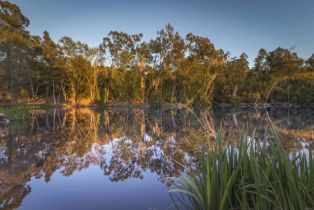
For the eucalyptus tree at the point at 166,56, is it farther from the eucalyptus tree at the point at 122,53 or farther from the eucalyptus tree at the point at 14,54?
the eucalyptus tree at the point at 14,54

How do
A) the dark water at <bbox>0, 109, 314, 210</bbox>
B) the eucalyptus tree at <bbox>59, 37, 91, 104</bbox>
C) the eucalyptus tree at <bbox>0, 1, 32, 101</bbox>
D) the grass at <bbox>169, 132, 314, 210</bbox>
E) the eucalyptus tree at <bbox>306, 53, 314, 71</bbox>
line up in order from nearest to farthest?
the grass at <bbox>169, 132, 314, 210</bbox>
the dark water at <bbox>0, 109, 314, 210</bbox>
the eucalyptus tree at <bbox>0, 1, 32, 101</bbox>
the eucalyptus tree at <bbox>59, 37, 91, 104</bbox>
the eucalyptus tree at <bbox>306, 53, 314, 71</bbox>

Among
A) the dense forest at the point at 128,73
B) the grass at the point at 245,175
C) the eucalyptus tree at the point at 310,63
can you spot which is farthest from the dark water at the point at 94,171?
the eucalyptus tree at the point at 310,63

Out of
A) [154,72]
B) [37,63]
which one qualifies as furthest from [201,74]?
[37,63]

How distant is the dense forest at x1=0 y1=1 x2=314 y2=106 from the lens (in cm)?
4225

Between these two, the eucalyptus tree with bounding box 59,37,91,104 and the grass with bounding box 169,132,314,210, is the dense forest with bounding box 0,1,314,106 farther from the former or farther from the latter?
the grass with bounding box 169,132,314,210

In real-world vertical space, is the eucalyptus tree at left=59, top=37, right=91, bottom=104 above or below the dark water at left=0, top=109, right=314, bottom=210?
above

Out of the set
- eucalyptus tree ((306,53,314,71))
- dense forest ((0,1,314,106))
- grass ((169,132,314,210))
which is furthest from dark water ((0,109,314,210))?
eucalyptus tree ((306,53,314,71))

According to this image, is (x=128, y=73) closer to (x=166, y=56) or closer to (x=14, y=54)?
(x=166, y=56)

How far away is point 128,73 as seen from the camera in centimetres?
4584

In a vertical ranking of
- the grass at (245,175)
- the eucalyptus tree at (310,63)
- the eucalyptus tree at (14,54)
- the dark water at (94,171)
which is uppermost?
the eucalyptus tree at (310,63)

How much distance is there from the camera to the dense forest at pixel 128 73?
42250mm

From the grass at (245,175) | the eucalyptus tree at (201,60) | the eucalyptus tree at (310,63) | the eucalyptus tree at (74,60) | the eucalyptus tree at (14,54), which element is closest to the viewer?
the grass at (245,175)

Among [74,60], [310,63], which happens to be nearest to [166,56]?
[74,60]

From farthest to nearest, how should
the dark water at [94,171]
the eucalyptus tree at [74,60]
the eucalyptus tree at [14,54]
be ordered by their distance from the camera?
1. the eucalyptus tree at [74,60]
2. the eucalyptus tree at [14,54]
3. the dark water at [94,171]
